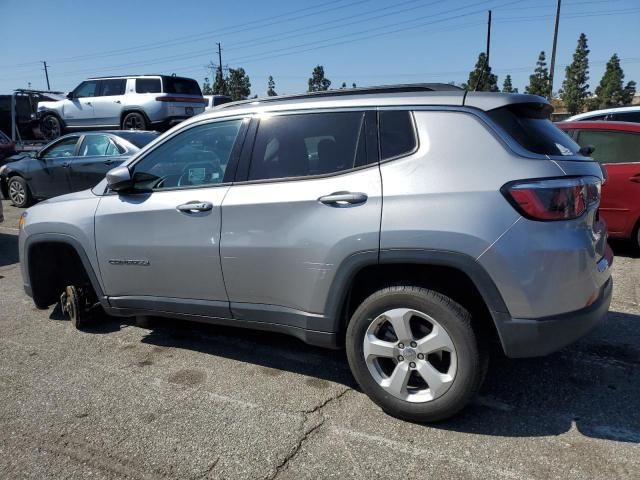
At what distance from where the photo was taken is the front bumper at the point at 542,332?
102 inches

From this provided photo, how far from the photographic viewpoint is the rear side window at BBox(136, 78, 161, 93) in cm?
1368

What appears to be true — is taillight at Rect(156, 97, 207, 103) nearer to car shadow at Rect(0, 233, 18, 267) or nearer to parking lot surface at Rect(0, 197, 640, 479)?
car shadow at Rect(0, 233, 18, 267)

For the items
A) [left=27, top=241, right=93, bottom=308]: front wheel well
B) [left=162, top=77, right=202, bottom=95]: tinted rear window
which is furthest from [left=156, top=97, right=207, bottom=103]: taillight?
[left=27, top=241, right=93, bottom=308]: front wheel well

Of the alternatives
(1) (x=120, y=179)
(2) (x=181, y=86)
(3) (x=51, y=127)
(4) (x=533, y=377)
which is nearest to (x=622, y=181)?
(4) (x=533, y=377)

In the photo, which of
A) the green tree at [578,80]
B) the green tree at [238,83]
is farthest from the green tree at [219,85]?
the green tree at [578,80]

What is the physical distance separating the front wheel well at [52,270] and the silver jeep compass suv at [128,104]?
32.1 feet

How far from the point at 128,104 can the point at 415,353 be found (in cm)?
1315

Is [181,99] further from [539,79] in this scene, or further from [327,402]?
[539,79]

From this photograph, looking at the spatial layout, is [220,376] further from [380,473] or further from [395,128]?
[395,128]

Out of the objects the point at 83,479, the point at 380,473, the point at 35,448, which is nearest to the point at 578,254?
the point at 380,473

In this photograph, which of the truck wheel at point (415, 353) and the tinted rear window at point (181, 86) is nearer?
the truck wheel at point (415, 353)

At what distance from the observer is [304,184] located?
3086 mm

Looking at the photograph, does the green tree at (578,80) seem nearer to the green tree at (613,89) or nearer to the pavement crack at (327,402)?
the green tree at (613,89)

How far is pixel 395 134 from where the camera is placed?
2.94 meters
